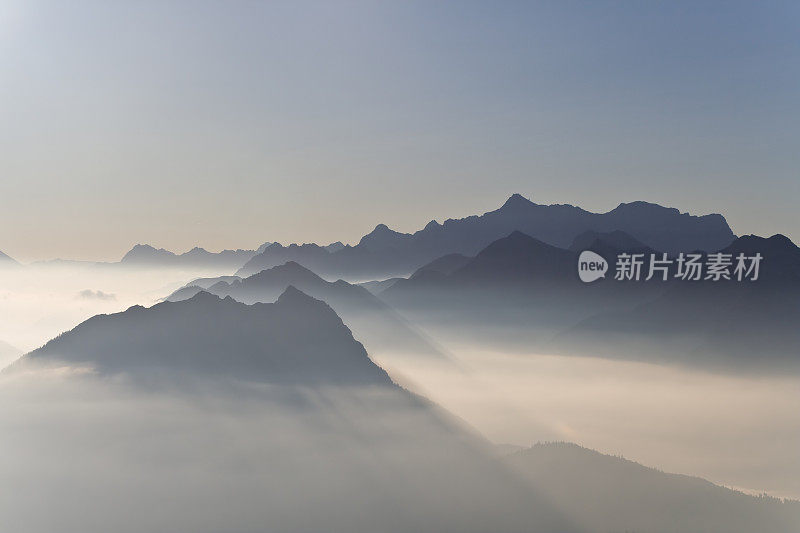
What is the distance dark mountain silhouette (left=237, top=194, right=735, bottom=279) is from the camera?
62.6m

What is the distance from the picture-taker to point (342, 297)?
68.1 meters


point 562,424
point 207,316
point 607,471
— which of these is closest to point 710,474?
point 607,471

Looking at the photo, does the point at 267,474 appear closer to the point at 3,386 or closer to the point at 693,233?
the point at 3,386

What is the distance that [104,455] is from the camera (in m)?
55.7

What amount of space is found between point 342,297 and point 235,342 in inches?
569

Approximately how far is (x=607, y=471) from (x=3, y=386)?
6628cm

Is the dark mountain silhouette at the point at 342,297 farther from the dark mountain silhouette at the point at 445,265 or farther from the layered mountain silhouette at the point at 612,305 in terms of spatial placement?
the dark mountain silhouette at the point at 445,265

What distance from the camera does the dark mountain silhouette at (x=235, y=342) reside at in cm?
5850

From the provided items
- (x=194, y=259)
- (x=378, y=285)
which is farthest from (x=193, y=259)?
(x=378, y=285)

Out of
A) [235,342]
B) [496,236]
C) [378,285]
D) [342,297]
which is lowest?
[235,342]

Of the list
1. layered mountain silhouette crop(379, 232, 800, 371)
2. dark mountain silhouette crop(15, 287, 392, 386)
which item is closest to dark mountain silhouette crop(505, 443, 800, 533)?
dark mountain silhouette crop(15, 287, 392, 386)

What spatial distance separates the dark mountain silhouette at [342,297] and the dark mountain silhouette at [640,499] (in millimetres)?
23578

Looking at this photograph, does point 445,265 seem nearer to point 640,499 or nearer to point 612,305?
point 612,305

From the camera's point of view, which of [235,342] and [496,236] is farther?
[496,236]
